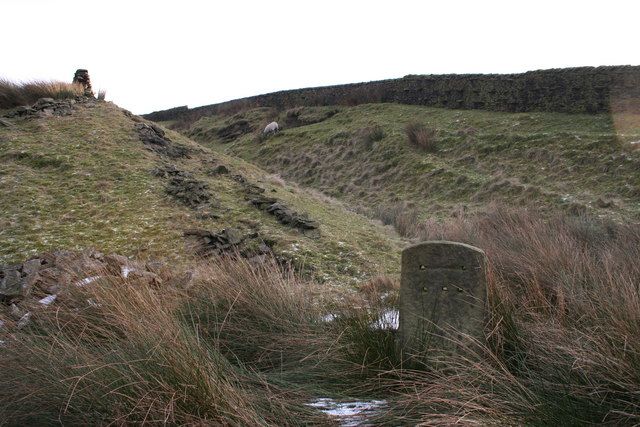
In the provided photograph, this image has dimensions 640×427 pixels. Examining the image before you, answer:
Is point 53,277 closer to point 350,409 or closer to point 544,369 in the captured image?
point 350,409

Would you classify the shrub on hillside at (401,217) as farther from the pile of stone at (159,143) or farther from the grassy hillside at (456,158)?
the pile of stone at (159,143)

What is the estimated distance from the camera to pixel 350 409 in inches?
133

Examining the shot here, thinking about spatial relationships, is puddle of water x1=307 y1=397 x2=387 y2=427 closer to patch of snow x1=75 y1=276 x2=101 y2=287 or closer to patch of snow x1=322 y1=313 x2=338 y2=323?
patch of snow x1=322 y1=313 x2=338 y2=323

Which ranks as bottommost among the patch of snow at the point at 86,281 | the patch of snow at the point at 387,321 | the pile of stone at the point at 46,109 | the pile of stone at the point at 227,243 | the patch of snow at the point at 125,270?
the patch of snow at the point at 387,321

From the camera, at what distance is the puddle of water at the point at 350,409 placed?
3.17m

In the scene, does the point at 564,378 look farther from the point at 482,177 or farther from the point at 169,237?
the point at 482,177

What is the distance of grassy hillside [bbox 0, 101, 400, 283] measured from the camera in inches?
360

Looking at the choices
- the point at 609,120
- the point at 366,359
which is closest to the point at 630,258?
the point at 366,359

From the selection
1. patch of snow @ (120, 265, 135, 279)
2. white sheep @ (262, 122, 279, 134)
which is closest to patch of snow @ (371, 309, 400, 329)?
patch of snow @ (120, 265, 135, 279)

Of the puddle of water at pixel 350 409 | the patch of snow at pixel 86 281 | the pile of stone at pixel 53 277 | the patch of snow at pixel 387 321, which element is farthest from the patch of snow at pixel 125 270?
the puddle of water at pixel 350 409

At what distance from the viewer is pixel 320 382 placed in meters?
3.87

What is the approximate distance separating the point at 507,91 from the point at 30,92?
16.6 meters

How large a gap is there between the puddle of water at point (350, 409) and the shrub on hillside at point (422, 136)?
→ 1858 centimetres

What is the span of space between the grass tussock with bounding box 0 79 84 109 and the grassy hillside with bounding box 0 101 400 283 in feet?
6.02
